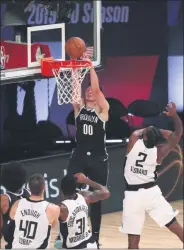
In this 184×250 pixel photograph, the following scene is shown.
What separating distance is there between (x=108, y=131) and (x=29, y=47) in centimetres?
450

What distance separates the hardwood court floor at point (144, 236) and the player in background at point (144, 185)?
150 cm

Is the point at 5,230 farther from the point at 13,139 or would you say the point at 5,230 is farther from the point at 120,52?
the point at 120,52

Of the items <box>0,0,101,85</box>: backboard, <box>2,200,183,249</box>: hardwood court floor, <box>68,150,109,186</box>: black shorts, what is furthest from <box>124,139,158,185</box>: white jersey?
<box>2,200,183,249</box>: hardwood court floor

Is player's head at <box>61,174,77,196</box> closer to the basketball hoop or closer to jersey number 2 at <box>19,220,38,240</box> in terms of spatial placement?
jersey number 2 at <box>19,220,38,240</box>

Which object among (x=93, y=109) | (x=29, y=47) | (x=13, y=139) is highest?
(x=29, y=47)

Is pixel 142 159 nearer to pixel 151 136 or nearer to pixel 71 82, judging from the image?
pixel 151 136

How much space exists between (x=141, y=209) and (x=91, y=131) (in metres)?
0.96

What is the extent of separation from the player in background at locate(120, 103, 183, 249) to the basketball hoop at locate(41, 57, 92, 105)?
2.58 feet

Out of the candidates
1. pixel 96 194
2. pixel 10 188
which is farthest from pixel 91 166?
pixel 10 188

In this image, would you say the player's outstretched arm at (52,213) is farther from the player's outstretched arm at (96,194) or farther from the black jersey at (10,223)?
the player's outstretched arm at (96,194)

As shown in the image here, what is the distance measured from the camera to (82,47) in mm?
8297

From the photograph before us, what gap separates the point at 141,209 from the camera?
8.45 meters

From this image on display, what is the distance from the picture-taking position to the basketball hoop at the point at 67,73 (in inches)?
330

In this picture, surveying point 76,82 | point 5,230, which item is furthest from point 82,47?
point 5,230
